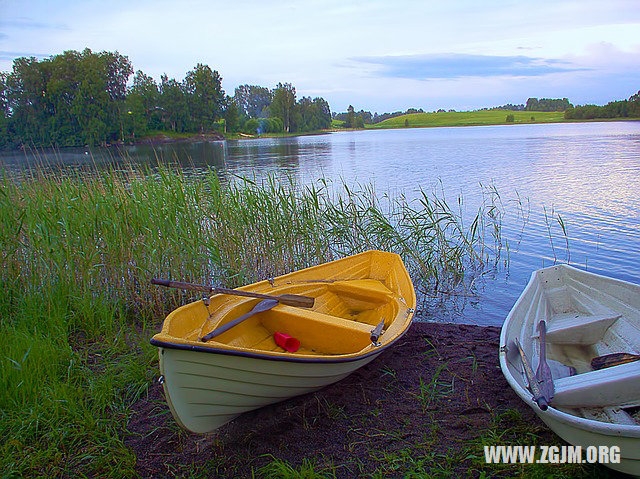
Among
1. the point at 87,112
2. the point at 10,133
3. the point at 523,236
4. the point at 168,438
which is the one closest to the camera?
the point at 168,438

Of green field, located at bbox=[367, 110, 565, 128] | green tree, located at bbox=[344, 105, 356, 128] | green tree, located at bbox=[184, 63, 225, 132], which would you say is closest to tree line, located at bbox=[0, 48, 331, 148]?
green tree, located at bbox=[184, 63, 225, 132]

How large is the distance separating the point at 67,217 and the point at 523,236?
8.48 meters

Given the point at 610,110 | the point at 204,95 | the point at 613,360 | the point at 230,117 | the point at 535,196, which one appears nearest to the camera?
the point at 613,360

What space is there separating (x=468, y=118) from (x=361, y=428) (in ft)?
294

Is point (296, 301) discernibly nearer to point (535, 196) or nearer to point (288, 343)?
point (288, 343)

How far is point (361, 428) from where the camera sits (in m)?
3.35

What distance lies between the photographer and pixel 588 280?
14.7ft

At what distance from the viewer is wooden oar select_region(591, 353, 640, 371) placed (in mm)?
3177

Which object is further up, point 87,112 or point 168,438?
point 87,112

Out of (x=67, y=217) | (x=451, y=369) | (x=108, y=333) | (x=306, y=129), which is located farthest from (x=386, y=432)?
(x=306, y=129)

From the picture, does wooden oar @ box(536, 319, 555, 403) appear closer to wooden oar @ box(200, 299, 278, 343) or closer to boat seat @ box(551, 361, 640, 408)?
boat seat @ box(551, 361, 640, 408)

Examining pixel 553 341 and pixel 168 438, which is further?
pixel 553 341

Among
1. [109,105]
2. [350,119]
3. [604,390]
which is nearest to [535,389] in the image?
[604,390]

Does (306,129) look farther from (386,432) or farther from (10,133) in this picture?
(386,432)
